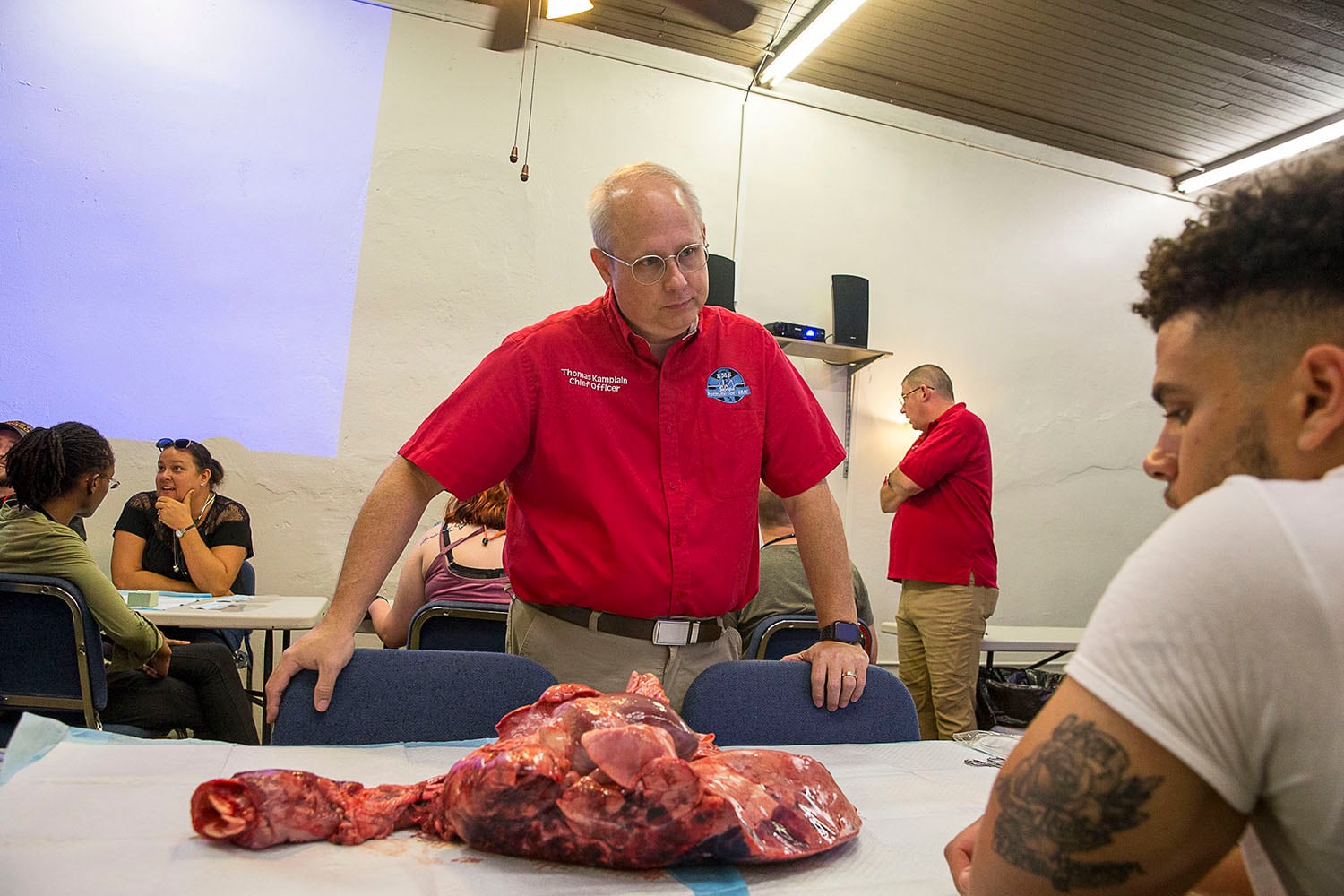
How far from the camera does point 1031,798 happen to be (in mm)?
607

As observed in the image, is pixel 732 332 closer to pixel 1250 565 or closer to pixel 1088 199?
pixel 1250 565

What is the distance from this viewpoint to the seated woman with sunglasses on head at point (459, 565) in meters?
2.74

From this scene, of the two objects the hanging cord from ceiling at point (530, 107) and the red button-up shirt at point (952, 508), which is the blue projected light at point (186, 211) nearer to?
the hanging cord from ceiling at point (530, 107)

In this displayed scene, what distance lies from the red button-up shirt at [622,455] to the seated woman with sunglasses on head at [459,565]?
975mm

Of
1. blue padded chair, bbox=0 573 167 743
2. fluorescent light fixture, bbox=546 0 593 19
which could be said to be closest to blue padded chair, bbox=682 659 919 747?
blue padded chair, bbox=0 573 167 743

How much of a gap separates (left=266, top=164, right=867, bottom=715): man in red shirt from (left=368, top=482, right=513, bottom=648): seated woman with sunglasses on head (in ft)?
3.01

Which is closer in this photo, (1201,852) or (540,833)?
(1201,852)

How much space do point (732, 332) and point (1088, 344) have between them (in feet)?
17.5

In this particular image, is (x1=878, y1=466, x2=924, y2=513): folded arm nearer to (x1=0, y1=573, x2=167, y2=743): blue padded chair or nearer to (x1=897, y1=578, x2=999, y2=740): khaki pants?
(x1=897, y1=578, x2=999, y2=740): khaki pants

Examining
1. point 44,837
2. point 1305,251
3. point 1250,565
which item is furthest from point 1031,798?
point 44,837

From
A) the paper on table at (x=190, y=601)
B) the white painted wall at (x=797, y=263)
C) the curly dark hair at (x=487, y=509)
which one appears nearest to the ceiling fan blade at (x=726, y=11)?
the white painted wall at (x=797, y=263)

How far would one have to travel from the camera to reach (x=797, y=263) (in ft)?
18.2

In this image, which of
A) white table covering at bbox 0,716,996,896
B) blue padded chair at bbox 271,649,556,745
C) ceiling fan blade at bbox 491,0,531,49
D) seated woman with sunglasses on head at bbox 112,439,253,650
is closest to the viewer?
white table covering at bbox 0,716,996,896

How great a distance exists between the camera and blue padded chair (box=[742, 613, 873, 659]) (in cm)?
285
